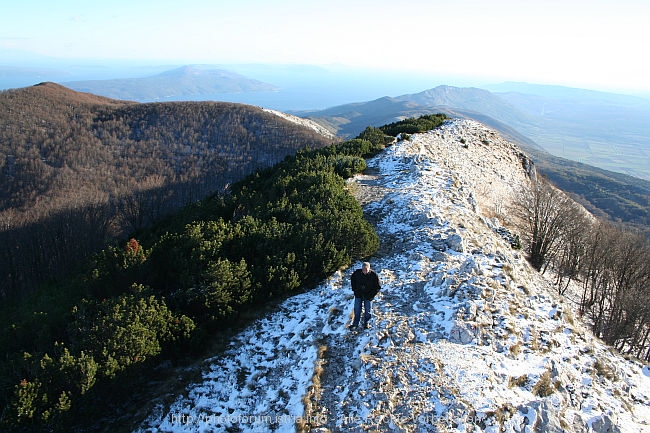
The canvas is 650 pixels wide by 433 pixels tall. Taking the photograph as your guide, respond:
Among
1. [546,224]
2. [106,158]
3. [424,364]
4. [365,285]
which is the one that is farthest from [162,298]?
[106,158]

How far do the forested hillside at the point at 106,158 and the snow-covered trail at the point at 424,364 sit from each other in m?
43.0

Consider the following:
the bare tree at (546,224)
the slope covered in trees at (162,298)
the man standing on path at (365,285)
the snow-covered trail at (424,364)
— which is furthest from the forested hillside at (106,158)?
the bare tree at (546,224)

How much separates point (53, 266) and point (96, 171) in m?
56.4

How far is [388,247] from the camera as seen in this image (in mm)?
14273

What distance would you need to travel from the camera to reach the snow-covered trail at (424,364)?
23.7 ft

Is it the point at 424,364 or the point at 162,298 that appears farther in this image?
the point at 162,298

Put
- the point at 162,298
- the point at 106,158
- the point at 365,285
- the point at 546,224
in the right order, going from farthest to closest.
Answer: the point at 106,158, the point at 546,224, the point at 162,298, the point at 365,285

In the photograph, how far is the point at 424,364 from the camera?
830 centimetres

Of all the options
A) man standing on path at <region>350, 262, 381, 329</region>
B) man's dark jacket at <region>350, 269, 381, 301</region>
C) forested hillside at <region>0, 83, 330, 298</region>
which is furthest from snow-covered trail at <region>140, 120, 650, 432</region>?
forested hillside at <region>0, 83, 330, 298</region>


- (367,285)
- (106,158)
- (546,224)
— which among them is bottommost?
(106,158)

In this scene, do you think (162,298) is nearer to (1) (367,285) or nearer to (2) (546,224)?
(1) (367,285)

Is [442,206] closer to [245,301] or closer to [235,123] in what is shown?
[245,301]

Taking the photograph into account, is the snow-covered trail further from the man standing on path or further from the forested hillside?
the forested hillside

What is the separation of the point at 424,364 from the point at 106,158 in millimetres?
106085
